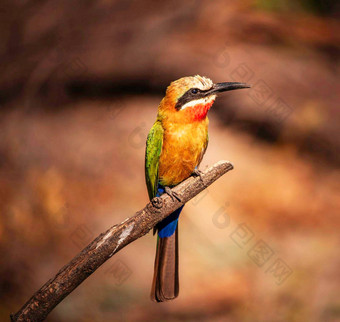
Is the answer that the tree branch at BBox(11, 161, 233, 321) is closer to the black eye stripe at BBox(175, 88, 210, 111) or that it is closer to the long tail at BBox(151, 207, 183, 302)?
the long tail at BBox(151, 207, 183, 302)

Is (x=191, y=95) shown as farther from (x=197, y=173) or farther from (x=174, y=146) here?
(x=197, y=173)

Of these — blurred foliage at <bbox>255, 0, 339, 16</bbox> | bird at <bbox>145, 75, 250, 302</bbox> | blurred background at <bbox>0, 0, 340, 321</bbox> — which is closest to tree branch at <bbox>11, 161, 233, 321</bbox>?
bird at <bbox>145, 75, 250, 302</bbox>

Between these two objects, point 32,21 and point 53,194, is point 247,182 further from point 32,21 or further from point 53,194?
point 32,21

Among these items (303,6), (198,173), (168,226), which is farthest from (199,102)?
(303,6)

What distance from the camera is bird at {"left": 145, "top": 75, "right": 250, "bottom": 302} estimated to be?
239 cm

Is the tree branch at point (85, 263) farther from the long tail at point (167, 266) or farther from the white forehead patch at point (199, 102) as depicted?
the white forehead patch at point (199, 102)

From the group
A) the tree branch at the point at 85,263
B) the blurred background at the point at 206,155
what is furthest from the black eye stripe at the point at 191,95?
the blurred background at the point at 206,155

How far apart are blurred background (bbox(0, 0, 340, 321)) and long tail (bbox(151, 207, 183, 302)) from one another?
1.45m

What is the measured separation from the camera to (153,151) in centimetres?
252

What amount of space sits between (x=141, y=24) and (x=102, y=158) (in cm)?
136

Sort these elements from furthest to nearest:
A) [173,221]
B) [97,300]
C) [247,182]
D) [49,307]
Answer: [247,182]
[97,300]
[173,221]
[49,307]

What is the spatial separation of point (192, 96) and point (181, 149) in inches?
12.1

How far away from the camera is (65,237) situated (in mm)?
4125

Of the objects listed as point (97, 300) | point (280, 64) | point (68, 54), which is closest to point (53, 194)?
point (97, 300)
